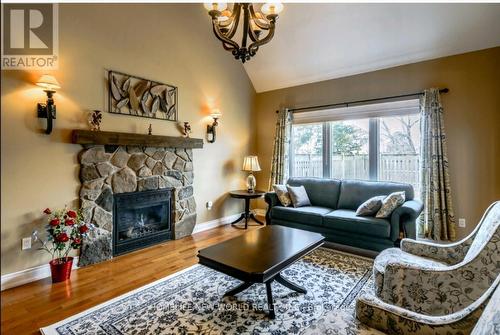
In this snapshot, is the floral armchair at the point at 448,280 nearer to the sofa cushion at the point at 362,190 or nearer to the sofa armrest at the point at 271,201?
the sofa cushion at the point at 362,190

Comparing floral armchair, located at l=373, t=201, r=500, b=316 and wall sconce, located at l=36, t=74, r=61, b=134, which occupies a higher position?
wall sconce, located at l=36, t=74, r=61, b=134

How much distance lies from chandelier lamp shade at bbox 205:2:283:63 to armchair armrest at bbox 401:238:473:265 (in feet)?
7.13

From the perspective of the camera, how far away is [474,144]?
11.4ft

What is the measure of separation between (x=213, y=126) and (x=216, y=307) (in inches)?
119

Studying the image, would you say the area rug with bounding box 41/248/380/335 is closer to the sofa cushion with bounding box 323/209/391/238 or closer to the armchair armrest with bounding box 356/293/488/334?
the armchair armrest with bounding box 356/293/488/334

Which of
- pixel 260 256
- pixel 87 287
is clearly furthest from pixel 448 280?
pixel 87 287

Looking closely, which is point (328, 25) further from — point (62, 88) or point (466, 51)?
point (62, 88)

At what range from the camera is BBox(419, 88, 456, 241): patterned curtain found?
3.56m

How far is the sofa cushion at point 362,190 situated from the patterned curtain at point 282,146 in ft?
4.23

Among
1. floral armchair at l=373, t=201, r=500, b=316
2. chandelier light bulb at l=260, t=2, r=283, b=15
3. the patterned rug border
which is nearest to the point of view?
floral armchair at l=373, t=201, r=500, b=316

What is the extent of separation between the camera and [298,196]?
13.3 ft

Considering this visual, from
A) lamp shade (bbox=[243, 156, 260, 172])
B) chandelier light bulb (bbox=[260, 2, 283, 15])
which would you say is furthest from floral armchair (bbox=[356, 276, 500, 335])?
lamp shade (bbox=[243, 156, 260, 172])

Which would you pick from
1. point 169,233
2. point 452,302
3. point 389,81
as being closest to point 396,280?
point 452,302

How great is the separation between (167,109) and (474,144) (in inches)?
170
